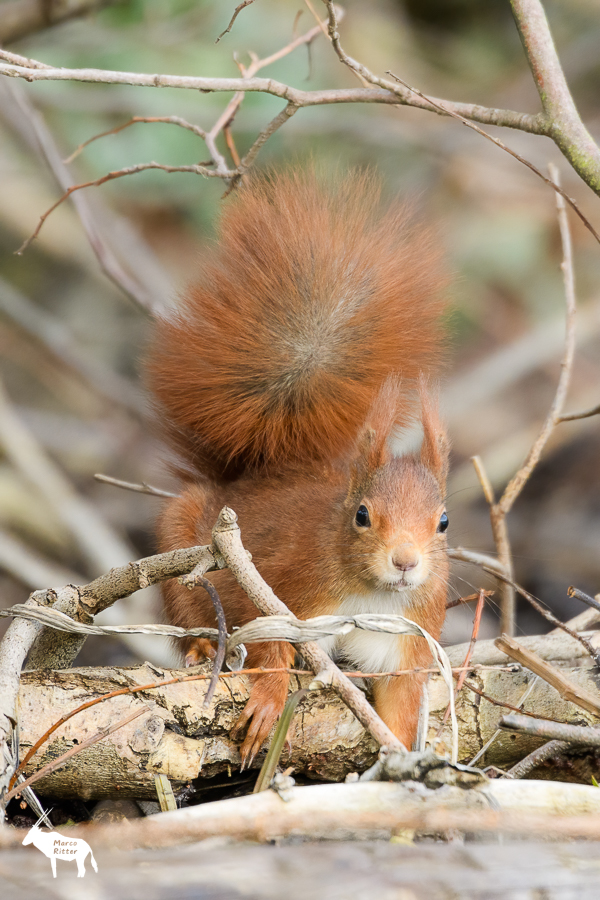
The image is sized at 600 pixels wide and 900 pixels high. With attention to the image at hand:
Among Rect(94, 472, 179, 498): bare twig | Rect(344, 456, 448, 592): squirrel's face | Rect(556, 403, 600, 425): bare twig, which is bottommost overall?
Rect(344, 456, 448, 592): squirrel's face

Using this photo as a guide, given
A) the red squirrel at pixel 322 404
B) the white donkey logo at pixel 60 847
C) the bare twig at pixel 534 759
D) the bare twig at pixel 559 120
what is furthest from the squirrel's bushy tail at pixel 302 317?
the white donkey logo at pixel 60 847

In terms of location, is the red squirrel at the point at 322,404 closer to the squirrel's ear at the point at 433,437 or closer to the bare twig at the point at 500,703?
the squirrel's ear at the point at 433,437

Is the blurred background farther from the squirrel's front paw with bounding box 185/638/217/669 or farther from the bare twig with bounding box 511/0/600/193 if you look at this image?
the bare twig with bounding box 511/0/600/193

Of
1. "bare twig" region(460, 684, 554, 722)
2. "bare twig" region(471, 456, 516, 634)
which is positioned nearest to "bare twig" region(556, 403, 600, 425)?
"bare twig" region(471, 456, 516, 634)

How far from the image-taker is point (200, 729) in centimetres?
127

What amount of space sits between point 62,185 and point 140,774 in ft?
4.33

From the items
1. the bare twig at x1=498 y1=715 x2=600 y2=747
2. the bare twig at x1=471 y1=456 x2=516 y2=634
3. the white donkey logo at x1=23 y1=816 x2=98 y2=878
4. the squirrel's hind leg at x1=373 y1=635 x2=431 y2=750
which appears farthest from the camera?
the bare twig at x1=471 y1=456 x2=516 y2=634

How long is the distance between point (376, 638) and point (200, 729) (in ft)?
1.18

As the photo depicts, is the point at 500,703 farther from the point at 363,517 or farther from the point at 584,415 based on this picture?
the point at 584,415

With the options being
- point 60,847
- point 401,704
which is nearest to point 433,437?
point 401,704

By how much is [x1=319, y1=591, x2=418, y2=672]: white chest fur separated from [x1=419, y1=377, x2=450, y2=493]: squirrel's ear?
21 centimetres

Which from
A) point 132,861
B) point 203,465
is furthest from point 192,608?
point 132,861

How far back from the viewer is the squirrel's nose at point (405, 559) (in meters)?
1.36

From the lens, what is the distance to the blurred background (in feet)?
9.02
